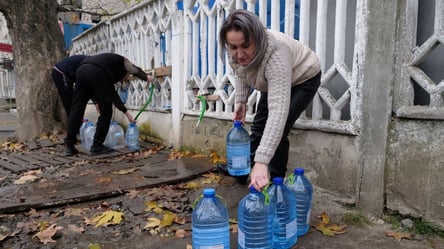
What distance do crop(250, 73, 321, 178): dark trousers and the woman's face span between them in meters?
0.57

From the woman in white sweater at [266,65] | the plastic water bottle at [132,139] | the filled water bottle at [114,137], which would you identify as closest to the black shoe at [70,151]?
the filled water bottle at [114,137]

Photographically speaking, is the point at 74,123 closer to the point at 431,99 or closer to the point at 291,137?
the point at 291,137

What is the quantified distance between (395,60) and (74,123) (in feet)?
13.7

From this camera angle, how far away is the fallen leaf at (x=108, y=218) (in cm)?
248

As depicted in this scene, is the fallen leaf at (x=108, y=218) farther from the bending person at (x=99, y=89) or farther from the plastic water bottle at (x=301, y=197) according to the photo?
the bending person at (x=99, y=89)

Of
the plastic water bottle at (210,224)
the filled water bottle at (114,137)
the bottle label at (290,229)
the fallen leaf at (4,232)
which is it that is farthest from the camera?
the filled water bottle at (114,137)

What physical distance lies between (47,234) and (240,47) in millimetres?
1838

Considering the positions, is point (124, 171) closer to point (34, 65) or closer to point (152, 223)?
point (152, 223)

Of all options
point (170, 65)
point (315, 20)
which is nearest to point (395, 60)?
point (315, 20)

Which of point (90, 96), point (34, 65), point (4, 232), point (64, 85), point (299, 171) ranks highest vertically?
point (34, 65)

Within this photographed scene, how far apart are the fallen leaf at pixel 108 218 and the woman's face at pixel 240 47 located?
5.12 feet

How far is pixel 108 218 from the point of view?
2541mm

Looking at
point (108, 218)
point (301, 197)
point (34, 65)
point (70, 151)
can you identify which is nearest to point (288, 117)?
point (301, 197)

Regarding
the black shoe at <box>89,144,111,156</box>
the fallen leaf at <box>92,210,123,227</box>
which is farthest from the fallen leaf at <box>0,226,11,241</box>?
the black shoe at <box>89,144,111,156</box>
